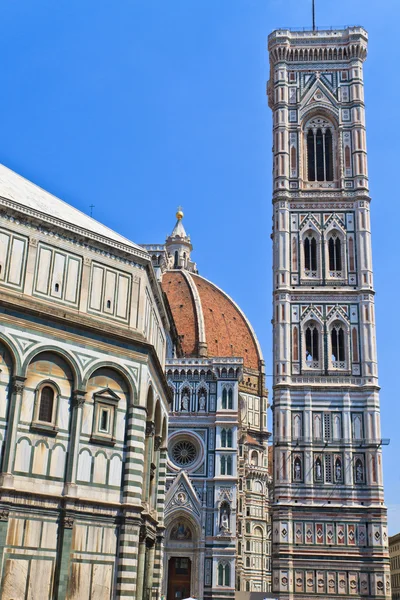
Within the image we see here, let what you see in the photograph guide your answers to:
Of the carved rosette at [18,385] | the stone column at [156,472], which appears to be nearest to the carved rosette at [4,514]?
the carved rosette at [18,385]

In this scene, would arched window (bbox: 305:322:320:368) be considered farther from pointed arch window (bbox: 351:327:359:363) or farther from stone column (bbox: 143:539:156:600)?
stone column (bbox: 143:539:156:600)

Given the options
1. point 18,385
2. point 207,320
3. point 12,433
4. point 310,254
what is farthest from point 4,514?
Answer: point 207,320

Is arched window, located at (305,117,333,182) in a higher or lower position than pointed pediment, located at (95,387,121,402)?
higher

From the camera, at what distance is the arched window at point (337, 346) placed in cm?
4606

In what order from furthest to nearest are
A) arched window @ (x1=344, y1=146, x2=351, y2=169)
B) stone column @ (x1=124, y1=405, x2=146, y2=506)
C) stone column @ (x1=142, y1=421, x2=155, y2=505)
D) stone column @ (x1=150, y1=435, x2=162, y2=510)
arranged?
arched window @ (x1=344, y1=146, x2=351, y2=169), stone column @ (x1=150, y1=435, x2=162, y2=510), stone column @ (x1=142, y1=421, x2=155, y2=505), stone column @ (x1=124, y1=405, x2=146, y2=506)

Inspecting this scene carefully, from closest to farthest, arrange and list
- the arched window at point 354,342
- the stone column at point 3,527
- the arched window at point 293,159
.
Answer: the stone column at point 3,527 → the arched window at point 354,342 → the arched window at point 293,159

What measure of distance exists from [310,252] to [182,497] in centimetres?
1874

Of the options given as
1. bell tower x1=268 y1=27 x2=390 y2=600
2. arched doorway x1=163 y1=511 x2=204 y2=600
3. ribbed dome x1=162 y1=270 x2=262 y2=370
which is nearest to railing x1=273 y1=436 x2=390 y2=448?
bell tower x1=268 y1=27 x2=390 y2=600

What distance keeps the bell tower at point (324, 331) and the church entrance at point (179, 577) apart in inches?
484

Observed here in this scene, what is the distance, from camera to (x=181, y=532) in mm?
53188

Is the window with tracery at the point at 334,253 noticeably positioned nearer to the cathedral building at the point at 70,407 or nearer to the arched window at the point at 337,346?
the arched window at the point at 337,346

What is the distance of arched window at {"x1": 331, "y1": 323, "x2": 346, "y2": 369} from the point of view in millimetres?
46062

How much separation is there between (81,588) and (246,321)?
81.6 meters

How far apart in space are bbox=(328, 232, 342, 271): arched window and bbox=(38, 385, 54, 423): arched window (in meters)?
31.8
